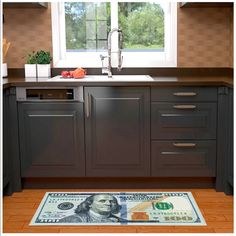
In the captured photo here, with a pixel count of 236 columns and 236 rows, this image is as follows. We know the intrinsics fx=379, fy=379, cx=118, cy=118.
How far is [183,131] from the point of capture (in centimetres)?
279

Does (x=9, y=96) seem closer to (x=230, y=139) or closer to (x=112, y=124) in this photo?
(x=112, y=124)

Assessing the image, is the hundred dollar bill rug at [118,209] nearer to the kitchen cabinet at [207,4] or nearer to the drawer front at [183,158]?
the drawer front at [183,158]

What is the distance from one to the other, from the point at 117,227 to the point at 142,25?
188 centimetres

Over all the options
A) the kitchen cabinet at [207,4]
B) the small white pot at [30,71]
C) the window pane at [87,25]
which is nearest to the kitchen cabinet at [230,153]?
the kitchen cabinet at [207,4]

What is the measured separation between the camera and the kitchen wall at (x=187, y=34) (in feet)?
10.8

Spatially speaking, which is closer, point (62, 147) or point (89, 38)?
point (62, 147)

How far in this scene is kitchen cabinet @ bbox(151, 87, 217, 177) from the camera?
275 cm

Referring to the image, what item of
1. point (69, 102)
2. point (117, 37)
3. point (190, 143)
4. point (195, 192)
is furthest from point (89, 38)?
point (195, 192)

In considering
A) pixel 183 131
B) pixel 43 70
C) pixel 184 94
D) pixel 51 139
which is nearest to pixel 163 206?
pixel 183 131

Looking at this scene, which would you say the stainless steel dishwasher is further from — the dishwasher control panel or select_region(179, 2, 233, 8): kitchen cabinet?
select_region(179, 2, 233, 8): kitchen cabinet

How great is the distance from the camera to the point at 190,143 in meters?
2.80

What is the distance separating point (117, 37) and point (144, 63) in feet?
1.11

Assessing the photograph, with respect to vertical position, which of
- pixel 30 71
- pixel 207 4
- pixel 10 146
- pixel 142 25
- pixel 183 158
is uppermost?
pixel 207 4

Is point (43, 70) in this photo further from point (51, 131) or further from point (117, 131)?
point (117, 131)
